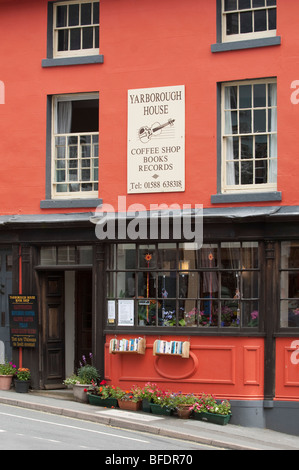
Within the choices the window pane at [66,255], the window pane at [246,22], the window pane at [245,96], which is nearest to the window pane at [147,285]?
the window pane at [66,255]

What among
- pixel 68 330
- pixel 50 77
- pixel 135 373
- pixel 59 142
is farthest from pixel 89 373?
pixel 50 77

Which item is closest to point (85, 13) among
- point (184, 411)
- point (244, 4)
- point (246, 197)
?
point (244, 4)

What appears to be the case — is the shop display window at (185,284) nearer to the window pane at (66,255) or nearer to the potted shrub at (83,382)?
the window pane at (66,255)

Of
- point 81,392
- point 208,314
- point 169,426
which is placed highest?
point 208,314

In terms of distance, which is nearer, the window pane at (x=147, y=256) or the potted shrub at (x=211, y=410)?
the potted shrub at (x=211, y=410)

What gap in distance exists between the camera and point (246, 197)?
1512 centimetres

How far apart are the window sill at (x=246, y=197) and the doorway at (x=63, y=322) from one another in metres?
4.12

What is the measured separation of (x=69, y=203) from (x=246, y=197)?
12.1ft

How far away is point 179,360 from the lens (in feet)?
50.4

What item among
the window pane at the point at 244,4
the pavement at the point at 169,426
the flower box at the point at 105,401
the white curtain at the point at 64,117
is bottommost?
the pavement at the point at 169,426

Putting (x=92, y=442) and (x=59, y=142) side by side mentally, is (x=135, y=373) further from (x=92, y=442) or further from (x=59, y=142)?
(x=59, y=142)

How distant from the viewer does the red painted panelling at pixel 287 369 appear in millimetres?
14773

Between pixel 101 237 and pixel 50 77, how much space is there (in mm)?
3606

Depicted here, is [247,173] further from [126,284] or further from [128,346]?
[128,346]
